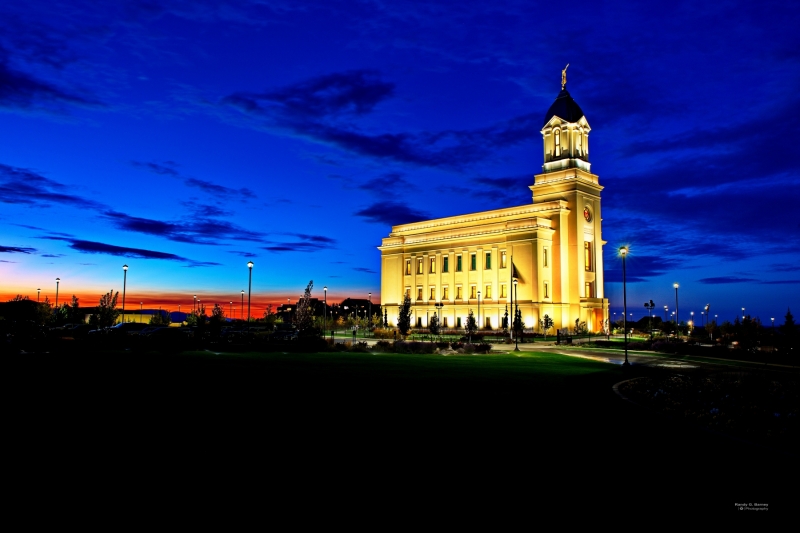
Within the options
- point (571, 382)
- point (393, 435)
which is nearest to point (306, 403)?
point (393, 435)

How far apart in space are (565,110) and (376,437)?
93.3 metres

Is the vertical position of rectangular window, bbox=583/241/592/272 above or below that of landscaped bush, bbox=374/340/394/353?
above

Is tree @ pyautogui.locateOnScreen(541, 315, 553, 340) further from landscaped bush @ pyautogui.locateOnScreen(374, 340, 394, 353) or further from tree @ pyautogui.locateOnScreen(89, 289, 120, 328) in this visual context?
tree @ pyautogui.locateOnScreen(89, 289, 120, 328)

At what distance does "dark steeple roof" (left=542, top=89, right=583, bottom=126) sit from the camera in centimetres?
→ 9512

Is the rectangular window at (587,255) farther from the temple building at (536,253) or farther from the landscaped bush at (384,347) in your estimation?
the landscaped bush at (384,347)

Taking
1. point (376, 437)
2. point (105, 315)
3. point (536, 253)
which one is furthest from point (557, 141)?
point (376, 437)

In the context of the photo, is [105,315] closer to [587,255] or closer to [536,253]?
[536,253]

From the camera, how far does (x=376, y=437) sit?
10.8 meters

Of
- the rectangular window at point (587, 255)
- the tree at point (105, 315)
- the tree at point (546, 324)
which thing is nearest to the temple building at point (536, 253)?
the rectangular window at point (587, 255)

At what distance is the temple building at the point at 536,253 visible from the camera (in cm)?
8800

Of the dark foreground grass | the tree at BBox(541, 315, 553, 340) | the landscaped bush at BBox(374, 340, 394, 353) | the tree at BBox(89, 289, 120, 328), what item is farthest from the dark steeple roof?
the dark foreground grass

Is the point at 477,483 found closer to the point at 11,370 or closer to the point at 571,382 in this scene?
the point at 571,382

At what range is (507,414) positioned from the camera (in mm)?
13836

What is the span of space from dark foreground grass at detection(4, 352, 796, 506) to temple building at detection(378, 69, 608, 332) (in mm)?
68882
